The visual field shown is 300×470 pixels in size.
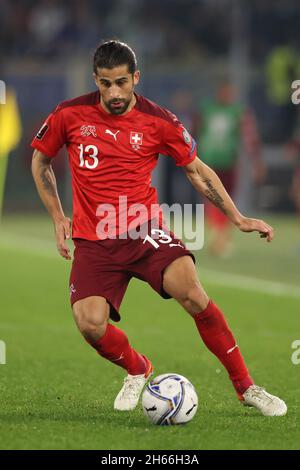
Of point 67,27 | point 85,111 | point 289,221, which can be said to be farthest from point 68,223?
point 67,27

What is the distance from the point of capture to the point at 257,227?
681 centimetres

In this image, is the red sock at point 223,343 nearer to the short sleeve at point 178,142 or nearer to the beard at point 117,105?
the short sleeve at point 178,142

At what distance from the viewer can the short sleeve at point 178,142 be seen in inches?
276

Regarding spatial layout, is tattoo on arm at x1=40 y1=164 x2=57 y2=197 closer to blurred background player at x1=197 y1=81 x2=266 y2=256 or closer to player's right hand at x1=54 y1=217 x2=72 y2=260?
player's right hand at x1=54 y1=217 x2=72 y2=260

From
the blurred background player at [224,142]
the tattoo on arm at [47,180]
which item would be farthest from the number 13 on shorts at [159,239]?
the blurred background player at [224,142]

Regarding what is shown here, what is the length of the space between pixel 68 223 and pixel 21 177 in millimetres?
20188

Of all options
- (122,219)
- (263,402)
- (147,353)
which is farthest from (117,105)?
(147,353)

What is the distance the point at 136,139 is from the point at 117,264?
72 centimetres

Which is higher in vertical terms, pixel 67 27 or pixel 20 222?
pixel 67 27

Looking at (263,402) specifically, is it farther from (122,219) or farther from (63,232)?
(63,232)

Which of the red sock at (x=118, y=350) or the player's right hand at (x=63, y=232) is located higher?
the player's right hand at (x=63, y=232)

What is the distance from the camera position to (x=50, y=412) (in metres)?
6.86

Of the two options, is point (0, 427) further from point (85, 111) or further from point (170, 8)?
point (170, 8)

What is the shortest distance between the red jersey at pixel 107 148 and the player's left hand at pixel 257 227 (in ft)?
1.71
